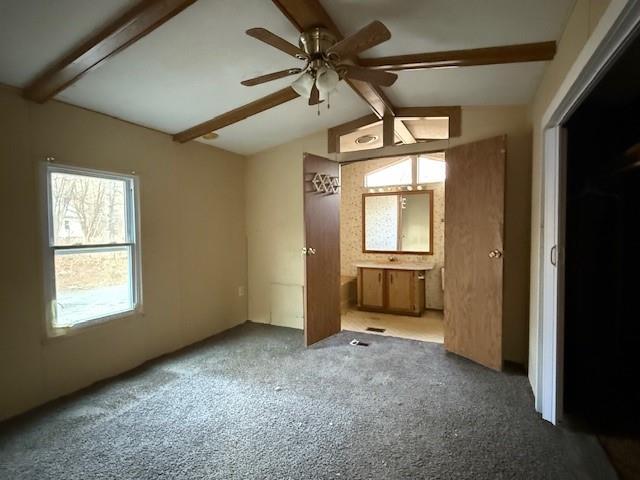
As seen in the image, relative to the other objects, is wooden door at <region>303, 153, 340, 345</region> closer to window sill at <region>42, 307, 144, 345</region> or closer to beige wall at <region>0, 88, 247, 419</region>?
beige wall at <region>0, 88, 247, 419</region>

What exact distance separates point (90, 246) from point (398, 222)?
388 cm

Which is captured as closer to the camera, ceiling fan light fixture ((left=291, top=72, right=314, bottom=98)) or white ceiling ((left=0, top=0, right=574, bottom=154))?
white ceiling ((left=0, top=0, right=574, bottom=154))

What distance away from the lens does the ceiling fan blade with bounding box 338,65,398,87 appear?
76.6 inches

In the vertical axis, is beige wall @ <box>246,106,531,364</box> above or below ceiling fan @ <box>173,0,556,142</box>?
below

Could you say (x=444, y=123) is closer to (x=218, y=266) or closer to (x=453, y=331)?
(x=453, y=331)

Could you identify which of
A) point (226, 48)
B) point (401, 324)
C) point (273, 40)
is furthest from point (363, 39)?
point (401, 324)

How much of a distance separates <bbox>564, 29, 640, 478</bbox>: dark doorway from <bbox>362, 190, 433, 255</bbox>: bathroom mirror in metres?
2.35

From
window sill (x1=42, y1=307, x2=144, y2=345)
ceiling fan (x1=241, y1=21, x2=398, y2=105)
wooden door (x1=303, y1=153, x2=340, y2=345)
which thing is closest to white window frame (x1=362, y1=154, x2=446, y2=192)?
wooden door (x1=303, y1=153, x2=340, y2=345)

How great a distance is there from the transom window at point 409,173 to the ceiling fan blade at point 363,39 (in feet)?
10.4

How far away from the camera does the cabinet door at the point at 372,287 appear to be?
4.76 m

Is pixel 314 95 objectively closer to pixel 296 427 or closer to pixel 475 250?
pixel 475 250

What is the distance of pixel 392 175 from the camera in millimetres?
5082

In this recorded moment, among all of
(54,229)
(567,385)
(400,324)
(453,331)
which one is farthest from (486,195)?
(54,229)

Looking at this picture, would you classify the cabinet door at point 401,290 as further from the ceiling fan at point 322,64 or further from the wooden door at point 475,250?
the ceiling fan at point 322,64
